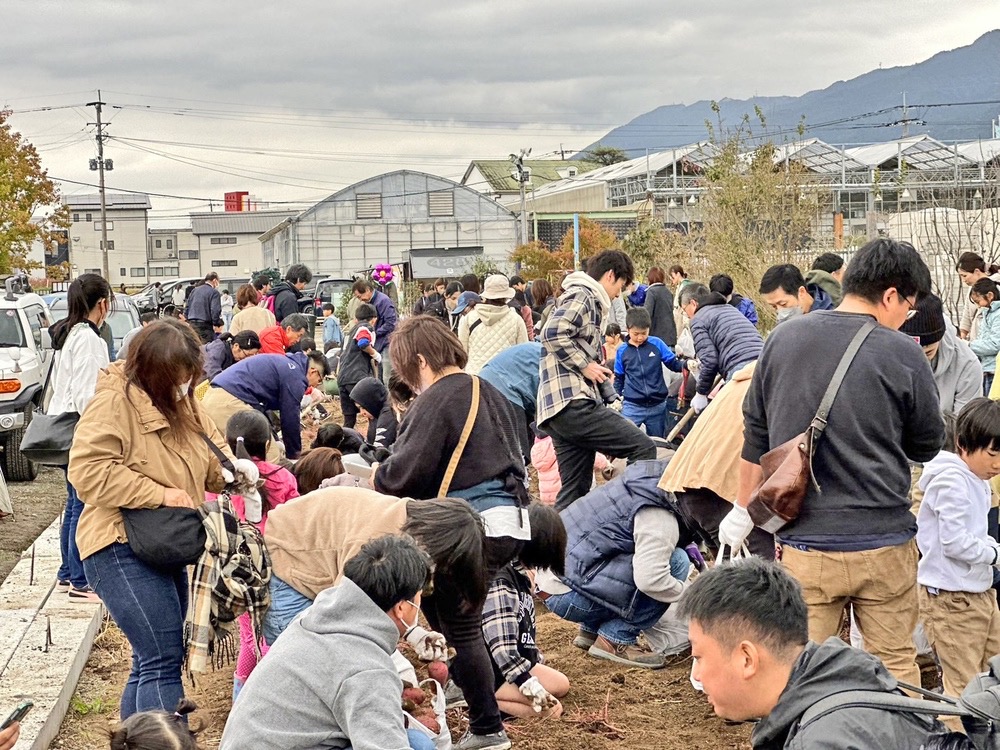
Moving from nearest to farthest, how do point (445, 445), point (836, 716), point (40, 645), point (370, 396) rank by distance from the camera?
point (836, 716), point (445, 445), point (40, 645), point (370, 396)

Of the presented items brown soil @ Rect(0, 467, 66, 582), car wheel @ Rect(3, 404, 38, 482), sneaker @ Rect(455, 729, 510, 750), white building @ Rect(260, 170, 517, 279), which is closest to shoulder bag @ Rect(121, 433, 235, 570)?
sneaker @ Rect(455, 729, 510, 750)

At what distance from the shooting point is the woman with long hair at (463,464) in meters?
4.84

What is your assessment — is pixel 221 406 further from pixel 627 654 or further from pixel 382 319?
pixel 382 319

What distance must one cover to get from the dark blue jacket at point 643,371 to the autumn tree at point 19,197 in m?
29.1

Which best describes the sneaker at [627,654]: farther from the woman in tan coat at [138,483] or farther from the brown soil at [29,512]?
the brown soil at [29,512]

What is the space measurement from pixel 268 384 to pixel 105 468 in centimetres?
294

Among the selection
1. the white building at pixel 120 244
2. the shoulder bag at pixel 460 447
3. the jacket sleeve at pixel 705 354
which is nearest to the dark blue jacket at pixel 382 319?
the jacket sleeve at pixel 705 354

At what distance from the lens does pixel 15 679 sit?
19.0 ft

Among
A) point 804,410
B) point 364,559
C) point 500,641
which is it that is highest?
point 804,410

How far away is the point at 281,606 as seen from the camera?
4.72m

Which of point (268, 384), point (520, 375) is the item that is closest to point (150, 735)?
point (268, 384)

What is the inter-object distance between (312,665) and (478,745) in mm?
1683

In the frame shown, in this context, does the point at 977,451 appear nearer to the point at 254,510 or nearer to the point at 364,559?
the point at 364,559

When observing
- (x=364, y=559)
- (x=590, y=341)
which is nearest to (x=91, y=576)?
(x=364, y=559)
